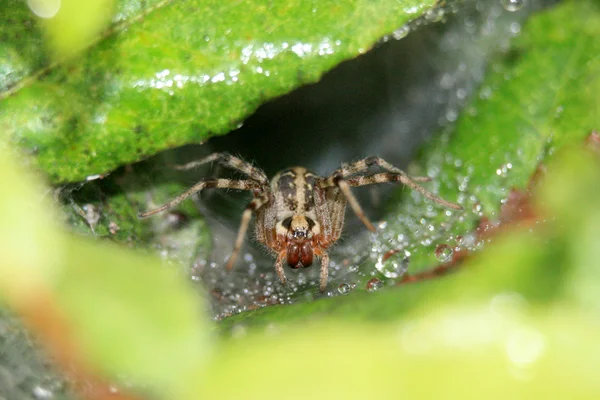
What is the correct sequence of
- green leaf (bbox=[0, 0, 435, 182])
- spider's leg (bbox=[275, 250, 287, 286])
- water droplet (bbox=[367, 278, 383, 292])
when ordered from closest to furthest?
green leaf (bbox=[0, 0, 435, 182])
water droplet (bbox=[367, 278, 383, 292])
spider's leg (bbox=[275, 250, 287, 286])

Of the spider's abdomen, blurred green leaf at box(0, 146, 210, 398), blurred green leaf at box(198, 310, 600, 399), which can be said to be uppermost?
the spider's abdomen

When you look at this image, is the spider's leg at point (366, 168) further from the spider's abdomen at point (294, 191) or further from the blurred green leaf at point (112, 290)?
the blurred green leaf at point (112, 290)

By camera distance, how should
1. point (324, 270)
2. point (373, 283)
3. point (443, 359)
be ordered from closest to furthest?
point (443, 359) < point (373, 283) < point (324, 270)

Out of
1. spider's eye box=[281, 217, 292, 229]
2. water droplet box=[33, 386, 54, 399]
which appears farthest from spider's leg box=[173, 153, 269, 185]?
A: water droplet box=[33, 386, 54, 399]

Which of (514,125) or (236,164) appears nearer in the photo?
(514,125)

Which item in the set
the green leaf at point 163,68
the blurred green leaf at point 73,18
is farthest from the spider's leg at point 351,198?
the blurred green leaf at point 73,18

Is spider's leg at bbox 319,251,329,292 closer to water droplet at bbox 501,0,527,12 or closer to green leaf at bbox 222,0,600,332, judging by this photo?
green leaf at bbox 222,0,600,332

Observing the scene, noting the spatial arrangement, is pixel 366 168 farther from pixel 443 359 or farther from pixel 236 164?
pixel 443 359

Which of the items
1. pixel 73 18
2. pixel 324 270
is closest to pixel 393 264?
pixel 324 270
